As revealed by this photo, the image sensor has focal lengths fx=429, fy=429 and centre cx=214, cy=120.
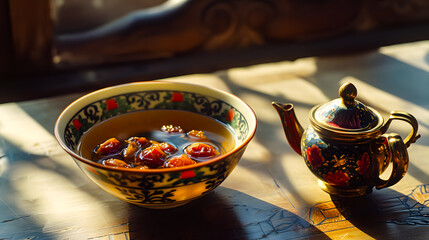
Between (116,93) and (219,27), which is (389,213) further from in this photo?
(219,27)

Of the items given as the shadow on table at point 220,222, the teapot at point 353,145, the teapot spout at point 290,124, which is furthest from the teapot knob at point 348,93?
the shadow on table at point 220,222

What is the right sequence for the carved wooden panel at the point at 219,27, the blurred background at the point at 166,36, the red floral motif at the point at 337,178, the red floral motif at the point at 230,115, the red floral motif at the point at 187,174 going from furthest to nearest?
the carved wooden panel at the point at 219,27 → the blurred background at the point at 166,36 → the red floral motif at the point at 230,115 → the red floral motif at the point at 337,178 → the red floral motif at the point at 187,174

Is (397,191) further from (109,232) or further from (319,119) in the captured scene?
(109,232)

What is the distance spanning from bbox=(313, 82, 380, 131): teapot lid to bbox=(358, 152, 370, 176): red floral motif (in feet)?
0.16

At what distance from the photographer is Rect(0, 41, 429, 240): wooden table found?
689 mm

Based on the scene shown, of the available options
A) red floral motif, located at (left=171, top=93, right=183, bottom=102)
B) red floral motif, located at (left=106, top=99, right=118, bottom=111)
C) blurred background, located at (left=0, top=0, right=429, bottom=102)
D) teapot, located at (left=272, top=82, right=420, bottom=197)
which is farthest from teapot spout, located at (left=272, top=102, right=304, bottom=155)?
blurred background, located at (left=0, top=0, right=429, bottom=102)

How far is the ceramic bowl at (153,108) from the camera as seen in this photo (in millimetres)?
623

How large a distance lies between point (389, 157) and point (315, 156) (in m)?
0.12

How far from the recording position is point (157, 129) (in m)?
0.86

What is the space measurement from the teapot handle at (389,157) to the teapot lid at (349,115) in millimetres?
34

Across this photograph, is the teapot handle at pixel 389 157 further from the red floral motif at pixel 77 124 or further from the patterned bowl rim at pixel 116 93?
the red floral motif at pixel 77 124

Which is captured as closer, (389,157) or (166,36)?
(389,157)

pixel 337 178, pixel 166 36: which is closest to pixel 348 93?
pixel 337 178

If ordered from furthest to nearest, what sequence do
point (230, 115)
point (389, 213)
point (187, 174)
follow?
point (230, 115) → point (389, 213) → point (187, 174)
